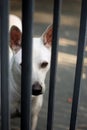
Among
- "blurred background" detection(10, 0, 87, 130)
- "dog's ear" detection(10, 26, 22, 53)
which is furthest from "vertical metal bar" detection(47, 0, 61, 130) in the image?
"blurred background" detection(10, 0, 87, 130)

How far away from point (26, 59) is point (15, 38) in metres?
1.16

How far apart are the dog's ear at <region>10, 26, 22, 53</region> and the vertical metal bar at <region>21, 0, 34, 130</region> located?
39.7 inches

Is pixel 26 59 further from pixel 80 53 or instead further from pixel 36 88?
pixel 36 88

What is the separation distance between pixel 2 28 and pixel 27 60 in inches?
4.5

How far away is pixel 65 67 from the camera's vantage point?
356 cm

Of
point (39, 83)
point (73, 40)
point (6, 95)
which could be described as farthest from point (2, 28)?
point (73, 40)

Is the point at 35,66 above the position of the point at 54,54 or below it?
below

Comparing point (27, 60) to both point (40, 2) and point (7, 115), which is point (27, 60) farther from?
point (40, 2)

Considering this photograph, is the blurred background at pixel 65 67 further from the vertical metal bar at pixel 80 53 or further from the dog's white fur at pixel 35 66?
the vertical metal bar at pixel 80 53

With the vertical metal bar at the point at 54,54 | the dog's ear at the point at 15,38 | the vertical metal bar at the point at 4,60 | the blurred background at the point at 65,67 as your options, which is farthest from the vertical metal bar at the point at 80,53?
the blurred background at the point at 65,67

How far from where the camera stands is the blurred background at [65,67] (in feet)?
8.93

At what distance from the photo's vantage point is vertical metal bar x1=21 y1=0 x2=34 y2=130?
2.74 feet

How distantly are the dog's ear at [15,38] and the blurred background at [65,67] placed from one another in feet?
2.27

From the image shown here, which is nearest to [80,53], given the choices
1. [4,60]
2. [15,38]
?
[4,60]
